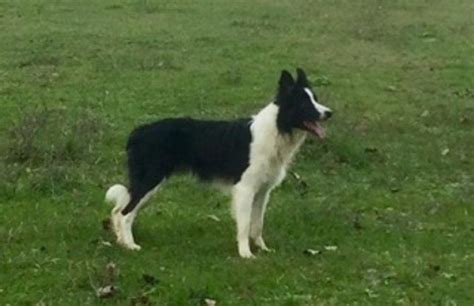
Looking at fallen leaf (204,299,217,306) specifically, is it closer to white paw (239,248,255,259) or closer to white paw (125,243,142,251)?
white paw (239,248,255,259)

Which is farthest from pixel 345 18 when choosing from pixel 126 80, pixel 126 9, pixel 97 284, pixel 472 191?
pixel 97 284

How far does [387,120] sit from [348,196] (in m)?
4.59

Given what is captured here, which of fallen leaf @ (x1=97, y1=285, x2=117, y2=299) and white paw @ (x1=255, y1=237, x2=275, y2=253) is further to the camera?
white paw @ (x1=255, y1=237, x2=275, y2=253)

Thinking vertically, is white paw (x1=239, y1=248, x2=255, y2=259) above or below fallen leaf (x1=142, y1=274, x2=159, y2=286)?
below

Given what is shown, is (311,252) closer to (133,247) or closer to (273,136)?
(273,136)

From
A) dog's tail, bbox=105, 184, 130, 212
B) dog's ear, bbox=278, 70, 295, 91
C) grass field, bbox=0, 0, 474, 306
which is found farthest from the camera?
dog's tail, bbox=105, 184, 130, 212

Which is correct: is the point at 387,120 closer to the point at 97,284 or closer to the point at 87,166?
the point at 87,166

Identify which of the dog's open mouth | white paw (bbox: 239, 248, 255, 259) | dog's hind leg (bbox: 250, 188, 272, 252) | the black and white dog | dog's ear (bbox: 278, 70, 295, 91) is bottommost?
white paw (bbox: 239, 248, 255, 259)

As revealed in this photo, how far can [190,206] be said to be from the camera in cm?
1158

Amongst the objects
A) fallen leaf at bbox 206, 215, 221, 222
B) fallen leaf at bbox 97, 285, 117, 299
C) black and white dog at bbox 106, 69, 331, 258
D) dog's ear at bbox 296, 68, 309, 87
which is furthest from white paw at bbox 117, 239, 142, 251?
dog's ear at bbox 296, 68, 309, 87

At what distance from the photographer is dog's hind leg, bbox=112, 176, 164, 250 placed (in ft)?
33.1

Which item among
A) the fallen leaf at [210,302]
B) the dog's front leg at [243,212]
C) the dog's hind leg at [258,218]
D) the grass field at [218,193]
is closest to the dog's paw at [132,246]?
the grass field at [218,193]

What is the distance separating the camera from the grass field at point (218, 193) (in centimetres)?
914

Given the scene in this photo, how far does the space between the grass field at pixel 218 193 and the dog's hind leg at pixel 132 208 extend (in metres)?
0.15
